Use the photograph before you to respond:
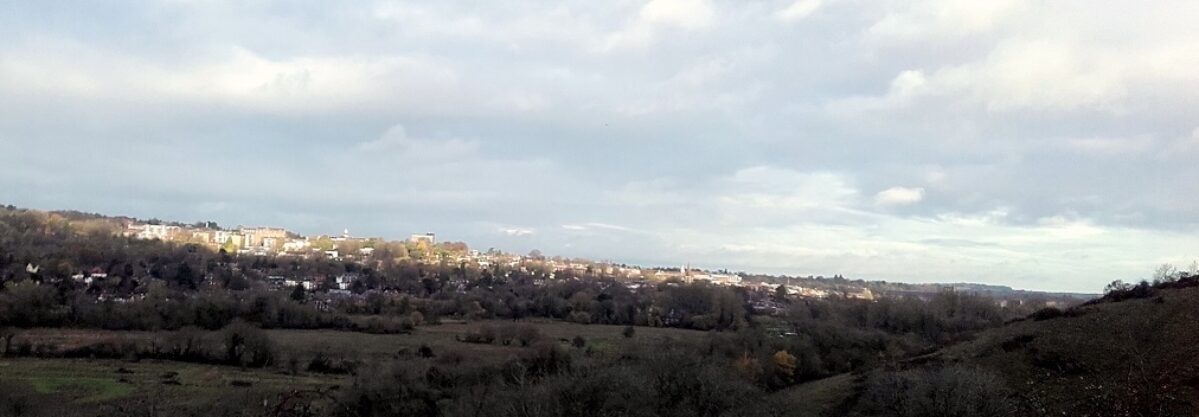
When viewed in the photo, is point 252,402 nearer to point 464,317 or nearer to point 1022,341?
point 1022,341


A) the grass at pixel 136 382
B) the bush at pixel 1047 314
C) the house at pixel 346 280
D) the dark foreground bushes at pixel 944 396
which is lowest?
the grass at pixel 136 382

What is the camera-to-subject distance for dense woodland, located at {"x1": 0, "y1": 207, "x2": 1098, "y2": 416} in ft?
98.2

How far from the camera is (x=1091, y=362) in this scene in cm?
3522

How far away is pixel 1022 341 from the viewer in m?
41.1

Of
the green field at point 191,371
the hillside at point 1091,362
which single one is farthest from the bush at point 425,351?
the hillside at point 1091,362

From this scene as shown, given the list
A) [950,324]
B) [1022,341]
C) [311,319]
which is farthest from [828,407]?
[311,319]

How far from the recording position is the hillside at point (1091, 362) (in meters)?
27.4

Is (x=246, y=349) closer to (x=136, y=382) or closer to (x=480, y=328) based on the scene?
(x=136, y=382)

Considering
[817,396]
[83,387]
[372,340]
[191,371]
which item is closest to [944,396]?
[817,396]

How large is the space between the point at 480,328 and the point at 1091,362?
5497 cm

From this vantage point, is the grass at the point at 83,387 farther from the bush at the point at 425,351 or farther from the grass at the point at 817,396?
the grass at the point at 817,396

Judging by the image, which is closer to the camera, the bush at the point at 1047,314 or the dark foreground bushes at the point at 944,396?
the dark foreground bushes at the point at 944,396

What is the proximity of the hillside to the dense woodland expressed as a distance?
2465mm

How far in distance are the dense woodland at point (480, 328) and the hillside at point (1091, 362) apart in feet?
8.09
